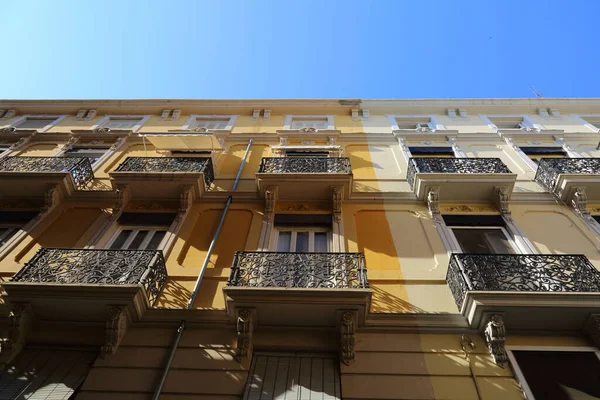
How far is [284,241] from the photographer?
8.72m

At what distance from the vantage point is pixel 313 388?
5617mm

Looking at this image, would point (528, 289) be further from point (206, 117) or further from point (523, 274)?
point (206, 117)

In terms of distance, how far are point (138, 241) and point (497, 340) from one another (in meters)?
7.40

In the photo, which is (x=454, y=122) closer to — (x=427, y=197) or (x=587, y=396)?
(x=427, y=197)

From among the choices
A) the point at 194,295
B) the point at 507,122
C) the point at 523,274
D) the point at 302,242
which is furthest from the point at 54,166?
the point at 507,122

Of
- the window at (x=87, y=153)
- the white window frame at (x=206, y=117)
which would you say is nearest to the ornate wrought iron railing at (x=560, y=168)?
the white window frame at (x=206, y=117)

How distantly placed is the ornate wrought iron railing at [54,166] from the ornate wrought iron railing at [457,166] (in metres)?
8.92

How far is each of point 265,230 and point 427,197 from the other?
13.5 ft

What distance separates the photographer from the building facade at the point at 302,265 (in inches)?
229

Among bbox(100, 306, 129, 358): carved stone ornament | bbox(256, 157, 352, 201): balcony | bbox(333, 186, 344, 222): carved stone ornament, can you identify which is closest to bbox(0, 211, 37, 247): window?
bbox(100, 306, 129, 358): carved stone ornament

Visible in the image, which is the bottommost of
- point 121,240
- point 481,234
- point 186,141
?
point 121,240

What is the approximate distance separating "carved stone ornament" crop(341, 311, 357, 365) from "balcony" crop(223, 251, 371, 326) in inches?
6.0

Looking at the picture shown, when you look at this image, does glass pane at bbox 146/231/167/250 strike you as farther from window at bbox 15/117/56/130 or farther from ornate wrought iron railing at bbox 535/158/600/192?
ornate wrought iron railing at bbox 535/158/600/192

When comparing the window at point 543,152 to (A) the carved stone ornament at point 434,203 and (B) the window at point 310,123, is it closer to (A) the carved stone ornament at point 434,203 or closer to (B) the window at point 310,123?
(A) the carved stone ornament at point 434,203
